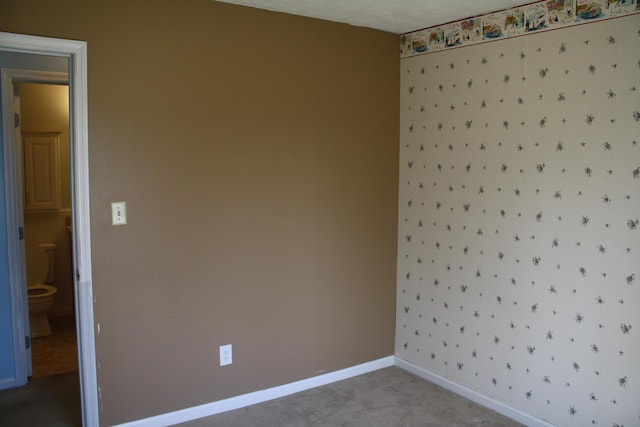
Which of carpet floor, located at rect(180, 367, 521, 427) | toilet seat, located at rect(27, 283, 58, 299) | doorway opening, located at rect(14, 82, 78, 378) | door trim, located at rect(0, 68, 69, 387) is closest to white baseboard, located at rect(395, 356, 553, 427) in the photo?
carpet floor, located at rect(180, 367, 521, 427)

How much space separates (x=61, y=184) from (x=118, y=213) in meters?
2.69

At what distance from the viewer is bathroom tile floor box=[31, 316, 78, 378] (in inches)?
145

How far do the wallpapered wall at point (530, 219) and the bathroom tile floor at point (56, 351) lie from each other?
259 cm

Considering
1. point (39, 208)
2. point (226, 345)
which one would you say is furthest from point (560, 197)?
point (39, 208)

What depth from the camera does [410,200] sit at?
3.58m

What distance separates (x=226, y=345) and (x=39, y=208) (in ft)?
9.47

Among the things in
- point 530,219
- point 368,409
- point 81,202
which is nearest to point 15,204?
point 81,202

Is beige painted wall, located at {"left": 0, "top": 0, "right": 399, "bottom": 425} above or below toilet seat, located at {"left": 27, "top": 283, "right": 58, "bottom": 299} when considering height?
above

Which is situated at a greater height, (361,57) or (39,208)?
(361,57)

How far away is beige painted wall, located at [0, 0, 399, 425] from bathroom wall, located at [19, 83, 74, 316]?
105 inches

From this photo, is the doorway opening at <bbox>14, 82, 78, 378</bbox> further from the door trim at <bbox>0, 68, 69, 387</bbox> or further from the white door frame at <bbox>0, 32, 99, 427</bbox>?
the white door frame at <bbox>0, 32, 99, 427</bbox>

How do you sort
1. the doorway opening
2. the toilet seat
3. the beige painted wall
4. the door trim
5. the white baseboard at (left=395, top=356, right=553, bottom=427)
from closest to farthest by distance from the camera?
the beige painted wall < the white baseboard at (left=395, top=356, right=553, bottom=427) < the door trim < the toilet seat < the doorway opening

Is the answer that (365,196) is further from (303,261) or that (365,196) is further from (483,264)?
(483,264)

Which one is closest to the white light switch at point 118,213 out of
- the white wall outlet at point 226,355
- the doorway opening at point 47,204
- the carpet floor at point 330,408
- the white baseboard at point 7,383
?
the white wall outlet at point 226,355
